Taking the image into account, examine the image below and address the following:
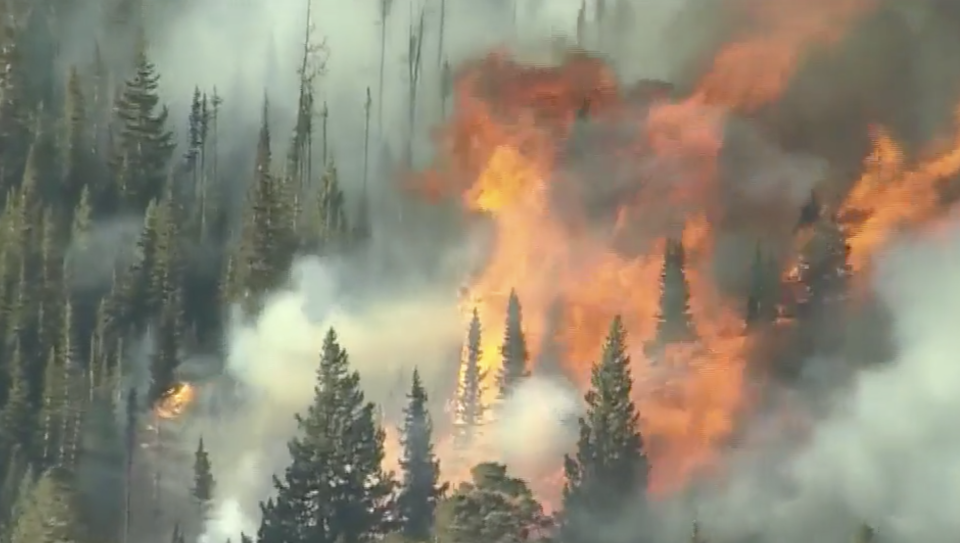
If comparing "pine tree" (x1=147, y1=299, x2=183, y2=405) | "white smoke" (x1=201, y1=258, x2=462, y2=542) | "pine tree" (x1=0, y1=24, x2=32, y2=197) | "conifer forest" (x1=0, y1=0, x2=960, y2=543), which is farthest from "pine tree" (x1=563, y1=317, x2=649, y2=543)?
"pine tree" (x1=0, y1=24, x2=32, y2=197)

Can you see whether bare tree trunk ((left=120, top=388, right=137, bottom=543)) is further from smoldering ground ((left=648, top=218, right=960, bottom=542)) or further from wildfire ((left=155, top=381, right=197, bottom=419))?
smoldering ground ((left=648, top=218, right=960, bottom=542))

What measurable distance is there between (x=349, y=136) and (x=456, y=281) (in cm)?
148

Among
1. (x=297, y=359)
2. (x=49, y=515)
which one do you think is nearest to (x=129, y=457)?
(x=49, y=515)

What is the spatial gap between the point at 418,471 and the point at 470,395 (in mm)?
612

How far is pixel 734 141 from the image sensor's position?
25.7ft

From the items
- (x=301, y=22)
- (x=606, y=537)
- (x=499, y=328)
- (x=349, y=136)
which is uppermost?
(x=301, y=22)

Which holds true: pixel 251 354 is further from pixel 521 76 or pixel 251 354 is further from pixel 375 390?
pixel 521 76

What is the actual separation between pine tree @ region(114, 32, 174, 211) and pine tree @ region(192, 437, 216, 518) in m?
2.21

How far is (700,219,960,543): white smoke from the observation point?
6934mm

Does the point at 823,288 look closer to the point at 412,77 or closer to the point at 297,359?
the point at 412,77

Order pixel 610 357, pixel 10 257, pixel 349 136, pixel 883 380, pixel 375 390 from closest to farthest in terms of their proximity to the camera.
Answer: pixel 883 380, pixel 610 357, pixel 375 390, pixel 349 136, pixel 10 257

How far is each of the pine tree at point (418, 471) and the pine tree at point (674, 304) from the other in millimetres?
1655

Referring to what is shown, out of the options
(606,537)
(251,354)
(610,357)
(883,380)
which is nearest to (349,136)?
(251,354)

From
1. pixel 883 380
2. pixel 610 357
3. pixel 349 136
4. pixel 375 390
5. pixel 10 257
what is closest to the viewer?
pixel 883 380
